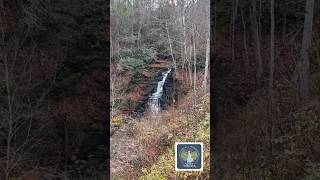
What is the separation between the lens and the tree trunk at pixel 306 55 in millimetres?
9602

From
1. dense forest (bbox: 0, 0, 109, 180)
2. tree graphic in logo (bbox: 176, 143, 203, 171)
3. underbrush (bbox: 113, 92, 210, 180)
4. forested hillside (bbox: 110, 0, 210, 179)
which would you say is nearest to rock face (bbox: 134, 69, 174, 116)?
forested hillside (bbox: 110, 0, 210, 179)

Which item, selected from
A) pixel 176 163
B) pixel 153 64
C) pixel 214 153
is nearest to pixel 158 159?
pixel 176 163

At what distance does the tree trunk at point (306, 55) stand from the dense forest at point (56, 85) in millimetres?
3941

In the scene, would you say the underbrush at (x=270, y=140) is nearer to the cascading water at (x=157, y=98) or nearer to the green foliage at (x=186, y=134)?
the green foliage at (x=186, y=134)

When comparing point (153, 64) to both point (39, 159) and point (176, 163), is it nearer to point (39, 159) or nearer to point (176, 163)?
point (176, 163)

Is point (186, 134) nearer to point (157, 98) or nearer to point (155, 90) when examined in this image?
point (157, 98)

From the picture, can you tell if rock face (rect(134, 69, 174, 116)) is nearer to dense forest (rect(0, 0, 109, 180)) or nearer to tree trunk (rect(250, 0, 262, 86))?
dense forest (rect(0, 0, 109, 180))

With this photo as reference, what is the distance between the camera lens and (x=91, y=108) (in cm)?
1063

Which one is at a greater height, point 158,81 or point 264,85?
point 158,81

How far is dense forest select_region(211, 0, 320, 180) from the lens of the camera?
9156 mm

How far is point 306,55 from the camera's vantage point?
9742 mm

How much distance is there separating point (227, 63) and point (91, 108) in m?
2.96

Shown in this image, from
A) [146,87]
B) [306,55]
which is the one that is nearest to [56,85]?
[146,87]

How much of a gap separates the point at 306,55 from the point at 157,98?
347cm
